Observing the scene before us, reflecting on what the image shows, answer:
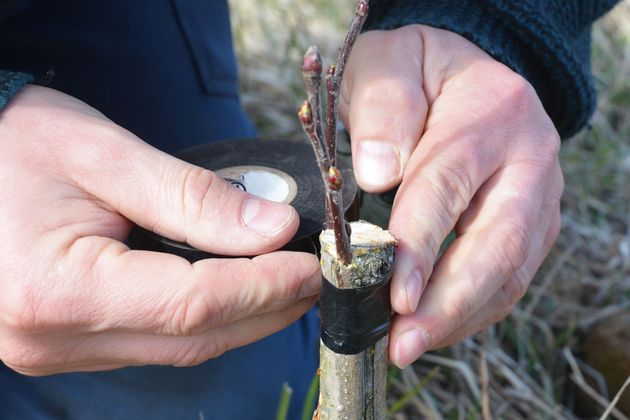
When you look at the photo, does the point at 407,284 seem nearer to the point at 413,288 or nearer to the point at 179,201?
the point at 413,288

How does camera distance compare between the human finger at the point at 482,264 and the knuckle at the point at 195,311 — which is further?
the human finger at the point at 482,264

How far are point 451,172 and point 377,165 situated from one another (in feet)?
0.52

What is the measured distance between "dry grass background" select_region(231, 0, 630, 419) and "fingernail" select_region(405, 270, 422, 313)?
2.03ft

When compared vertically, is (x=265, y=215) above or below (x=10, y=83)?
below

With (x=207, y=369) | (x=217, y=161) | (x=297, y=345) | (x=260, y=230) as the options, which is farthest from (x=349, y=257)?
(x=297, y=345)

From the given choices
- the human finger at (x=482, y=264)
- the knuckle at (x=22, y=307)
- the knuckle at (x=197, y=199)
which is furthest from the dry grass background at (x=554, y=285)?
the knuckle at (x=22, y=307)

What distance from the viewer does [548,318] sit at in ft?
7.34

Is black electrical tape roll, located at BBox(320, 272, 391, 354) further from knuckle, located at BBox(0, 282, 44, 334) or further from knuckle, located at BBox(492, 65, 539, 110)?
knuckle, located at BBox(492, 65, 539, 110)

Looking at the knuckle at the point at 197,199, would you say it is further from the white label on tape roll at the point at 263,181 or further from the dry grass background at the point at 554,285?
the dry grass background at the point at 554,285

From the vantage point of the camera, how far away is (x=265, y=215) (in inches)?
41.4

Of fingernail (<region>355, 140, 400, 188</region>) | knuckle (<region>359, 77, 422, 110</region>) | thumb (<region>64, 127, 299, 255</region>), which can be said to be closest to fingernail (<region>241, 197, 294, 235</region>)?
thumb (<region>64, 127, 299, 255</region>)

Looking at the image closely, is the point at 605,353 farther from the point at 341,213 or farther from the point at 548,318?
Result: the point at 341,213

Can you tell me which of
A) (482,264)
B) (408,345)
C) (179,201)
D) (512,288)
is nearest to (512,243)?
(482,264)

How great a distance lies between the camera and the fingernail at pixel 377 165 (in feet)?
4.20
